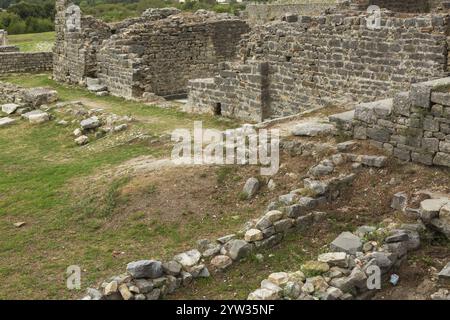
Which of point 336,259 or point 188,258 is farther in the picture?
point 188,258

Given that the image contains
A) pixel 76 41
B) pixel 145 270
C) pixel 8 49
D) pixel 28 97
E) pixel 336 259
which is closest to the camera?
pixel 145 270

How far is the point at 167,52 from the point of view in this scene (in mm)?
22266

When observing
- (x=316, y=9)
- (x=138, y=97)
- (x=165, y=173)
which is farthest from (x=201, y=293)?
(x=316, y=9)

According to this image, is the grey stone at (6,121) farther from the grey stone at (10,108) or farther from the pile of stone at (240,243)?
the pile of stone at (240,243)

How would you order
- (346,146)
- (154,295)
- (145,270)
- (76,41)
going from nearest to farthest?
(154,295) → (145,270) → (346,146) → (76,41)

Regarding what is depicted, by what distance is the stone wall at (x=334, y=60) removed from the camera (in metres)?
12.8

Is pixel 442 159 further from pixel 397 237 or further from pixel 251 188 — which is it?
pixel 251 188

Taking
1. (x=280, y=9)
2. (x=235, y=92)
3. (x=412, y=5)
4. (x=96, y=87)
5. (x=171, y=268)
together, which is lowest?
(x=171, y=268)

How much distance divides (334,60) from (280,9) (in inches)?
808

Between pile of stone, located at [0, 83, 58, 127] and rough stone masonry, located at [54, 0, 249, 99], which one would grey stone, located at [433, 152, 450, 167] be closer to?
rough stone masonry, located at [54, 0, 249, 99]

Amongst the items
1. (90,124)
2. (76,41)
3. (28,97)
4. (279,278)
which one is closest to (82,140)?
(90,124)

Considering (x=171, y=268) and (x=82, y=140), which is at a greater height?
(x=82, y=140)

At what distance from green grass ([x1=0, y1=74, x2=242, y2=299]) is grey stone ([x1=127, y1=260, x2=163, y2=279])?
0.85 meters
